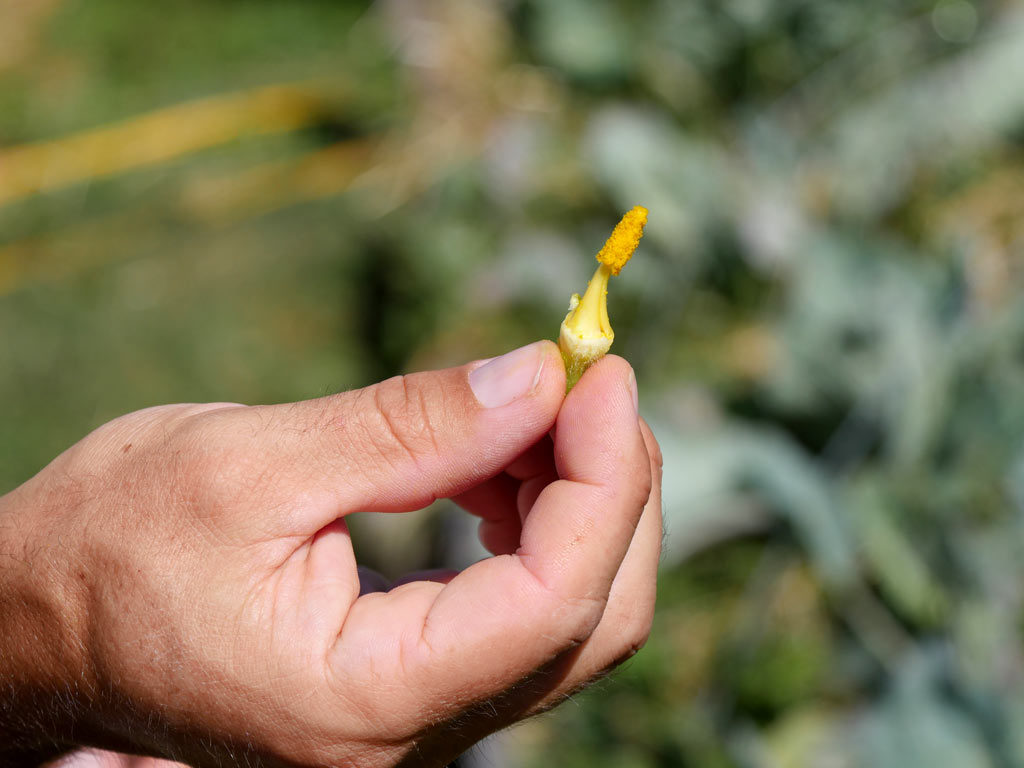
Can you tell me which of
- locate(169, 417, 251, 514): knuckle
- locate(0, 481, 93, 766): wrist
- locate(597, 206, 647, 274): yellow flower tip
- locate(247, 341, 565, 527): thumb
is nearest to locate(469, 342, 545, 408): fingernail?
locate(247, 341, 565, 527): thumb

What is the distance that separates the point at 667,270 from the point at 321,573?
73.4 inches

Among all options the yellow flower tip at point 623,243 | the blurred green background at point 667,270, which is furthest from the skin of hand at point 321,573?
the blurred green background at point 667,270

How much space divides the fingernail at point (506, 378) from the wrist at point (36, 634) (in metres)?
0.45

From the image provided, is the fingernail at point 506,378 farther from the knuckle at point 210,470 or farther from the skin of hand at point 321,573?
the knuckle at point 210,470

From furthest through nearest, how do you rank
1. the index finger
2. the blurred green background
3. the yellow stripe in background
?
the yellow stripe in background
the blurred green background
the index finger

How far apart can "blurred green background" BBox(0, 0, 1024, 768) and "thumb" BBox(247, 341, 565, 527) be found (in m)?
0.71

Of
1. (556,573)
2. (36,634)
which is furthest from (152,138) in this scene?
(556,573)

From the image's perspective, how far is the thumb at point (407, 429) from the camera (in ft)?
2.98

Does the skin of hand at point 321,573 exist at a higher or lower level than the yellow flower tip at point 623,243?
lower

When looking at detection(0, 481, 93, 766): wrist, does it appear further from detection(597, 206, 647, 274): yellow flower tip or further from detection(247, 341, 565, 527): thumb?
detection(597, 206, 647, 274): yellow flower tip

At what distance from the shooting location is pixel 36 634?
978 millimetres

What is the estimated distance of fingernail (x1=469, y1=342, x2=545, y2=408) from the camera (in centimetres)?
91

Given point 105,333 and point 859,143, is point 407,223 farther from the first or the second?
point 859,143

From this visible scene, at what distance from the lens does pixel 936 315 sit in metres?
2.26
